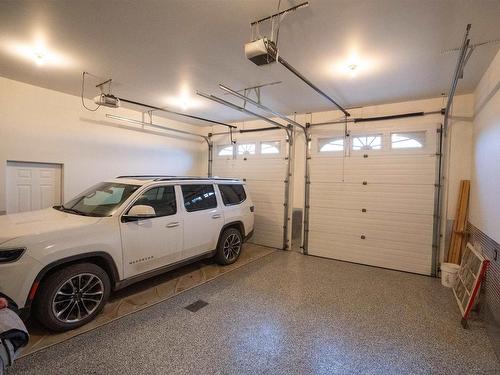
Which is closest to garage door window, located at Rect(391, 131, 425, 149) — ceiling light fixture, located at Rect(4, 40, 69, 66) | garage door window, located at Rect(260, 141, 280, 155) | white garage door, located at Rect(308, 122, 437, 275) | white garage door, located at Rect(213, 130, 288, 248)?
white garage door, located at Rect(308, 122, 437, 275)

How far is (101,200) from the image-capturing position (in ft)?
11.5

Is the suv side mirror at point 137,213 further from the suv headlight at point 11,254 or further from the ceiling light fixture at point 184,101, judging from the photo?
the ceiling light fixture at point 184,101

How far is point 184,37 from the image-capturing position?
2.86 metres

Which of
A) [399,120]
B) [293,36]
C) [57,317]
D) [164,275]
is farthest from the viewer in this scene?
[399,120]

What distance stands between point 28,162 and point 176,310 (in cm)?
369

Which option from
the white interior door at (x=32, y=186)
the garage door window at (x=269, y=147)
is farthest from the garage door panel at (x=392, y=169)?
the white interior door at (x=32, y=186)

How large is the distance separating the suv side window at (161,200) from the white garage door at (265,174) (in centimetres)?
294

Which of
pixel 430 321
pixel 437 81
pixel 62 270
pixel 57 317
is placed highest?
pixel 437 81

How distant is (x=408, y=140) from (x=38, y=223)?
18.5ft

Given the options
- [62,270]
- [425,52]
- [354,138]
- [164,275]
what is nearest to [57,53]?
[62,270]

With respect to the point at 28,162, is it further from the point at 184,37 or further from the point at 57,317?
the point at 184,37

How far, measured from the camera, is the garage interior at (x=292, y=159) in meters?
2.38

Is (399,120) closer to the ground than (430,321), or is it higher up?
higher up

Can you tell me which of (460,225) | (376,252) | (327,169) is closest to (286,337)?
(376,252)
